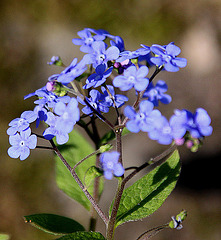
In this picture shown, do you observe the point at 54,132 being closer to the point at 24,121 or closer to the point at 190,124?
the point at 24,121

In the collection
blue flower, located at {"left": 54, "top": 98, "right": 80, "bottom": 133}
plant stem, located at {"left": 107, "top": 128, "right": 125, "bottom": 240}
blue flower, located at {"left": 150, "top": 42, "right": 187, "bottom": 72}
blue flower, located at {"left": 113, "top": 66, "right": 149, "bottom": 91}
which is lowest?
plant stem, located at {"left": 107, "top": 128, "right": 125, "bottom": 240}

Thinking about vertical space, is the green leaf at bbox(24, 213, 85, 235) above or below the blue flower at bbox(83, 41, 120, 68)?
below

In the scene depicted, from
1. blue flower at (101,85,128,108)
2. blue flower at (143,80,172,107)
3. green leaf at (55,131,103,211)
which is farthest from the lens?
green leaf at (55,131,103,211)

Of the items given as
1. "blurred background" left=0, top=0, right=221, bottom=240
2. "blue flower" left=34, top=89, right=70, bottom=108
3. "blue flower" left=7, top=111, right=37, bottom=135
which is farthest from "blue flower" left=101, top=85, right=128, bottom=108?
"blurred background" left=0, top=0, right=221, bottom=240

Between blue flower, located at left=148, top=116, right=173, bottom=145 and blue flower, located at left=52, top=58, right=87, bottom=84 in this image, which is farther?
blue flower, located at left=52, top=58, right=87, bottom=84

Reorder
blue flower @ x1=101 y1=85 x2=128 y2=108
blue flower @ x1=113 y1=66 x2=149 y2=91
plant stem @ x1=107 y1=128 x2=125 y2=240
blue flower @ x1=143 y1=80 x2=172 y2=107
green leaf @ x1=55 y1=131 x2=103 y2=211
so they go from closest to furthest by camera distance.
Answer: blue flower @ x1=113 y1=66 x2=149 y2=91
plant stem @ x1=107 y1=128 x2=125 y2=240
blue flower @ x1=101 y1=85 x2=128 y2=108
blue flower @ x1=143 y1=80 x2=172 y2=107
green leaf @ x1=55 y1=131 x2=103 y2=211

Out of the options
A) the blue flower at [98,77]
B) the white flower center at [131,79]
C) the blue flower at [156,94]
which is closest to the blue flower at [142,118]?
the white flower center at [131,79]

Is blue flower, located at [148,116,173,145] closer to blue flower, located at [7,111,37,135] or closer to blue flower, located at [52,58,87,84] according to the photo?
blue flower, located at [52,58,87,84]
